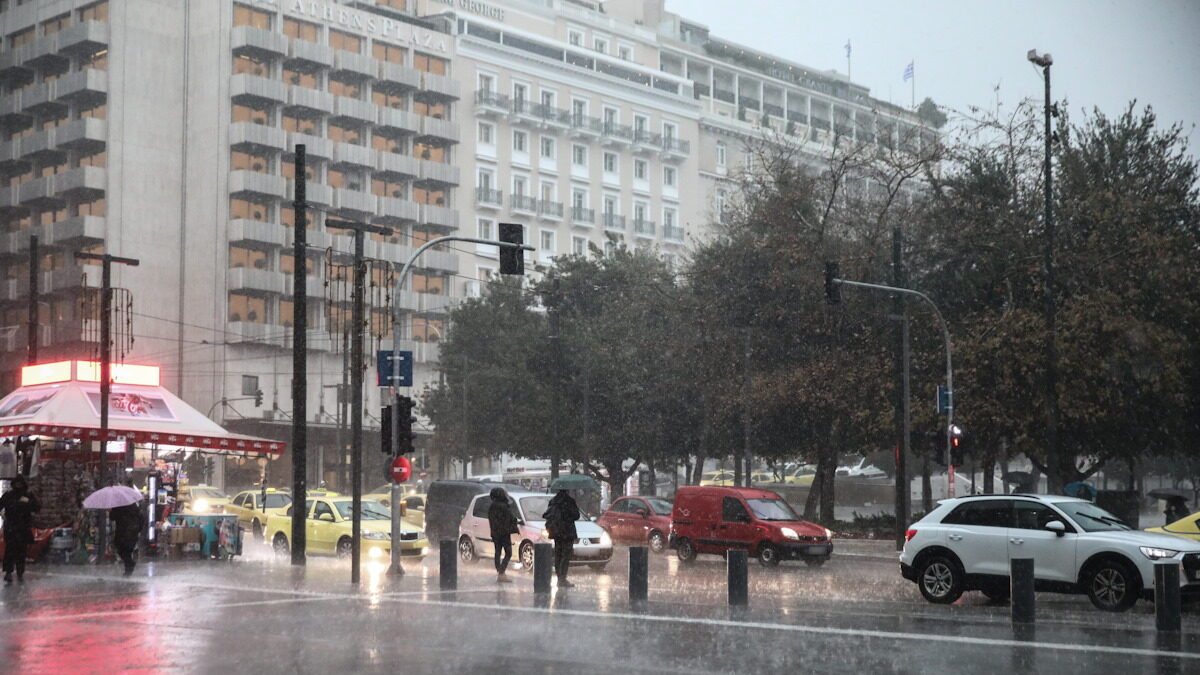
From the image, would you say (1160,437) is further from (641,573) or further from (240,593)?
(240,593)

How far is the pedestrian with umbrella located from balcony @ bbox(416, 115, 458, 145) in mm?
63819

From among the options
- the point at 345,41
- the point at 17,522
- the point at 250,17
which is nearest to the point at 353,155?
the point at 345,41

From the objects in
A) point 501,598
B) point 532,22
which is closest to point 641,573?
point 501,598

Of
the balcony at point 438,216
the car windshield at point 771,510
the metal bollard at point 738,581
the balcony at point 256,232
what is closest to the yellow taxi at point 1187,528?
the metal bollard at point 738,581

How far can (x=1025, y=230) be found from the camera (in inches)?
1647

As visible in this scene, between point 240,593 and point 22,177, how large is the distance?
67.5 metres

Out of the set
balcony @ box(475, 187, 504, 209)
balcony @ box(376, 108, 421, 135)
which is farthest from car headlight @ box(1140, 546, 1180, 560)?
balcony @ box(475, 187, 504, 209)

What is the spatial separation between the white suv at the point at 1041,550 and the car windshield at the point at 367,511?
17288mm

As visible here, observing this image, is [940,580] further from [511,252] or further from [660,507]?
[660,507]

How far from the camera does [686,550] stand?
32844mm

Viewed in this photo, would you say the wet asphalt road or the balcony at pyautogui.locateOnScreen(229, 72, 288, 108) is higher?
the balcony at pyautogui.locateOnScreen(229, 72, 288, 108)

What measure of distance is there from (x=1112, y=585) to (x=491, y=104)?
256 feet

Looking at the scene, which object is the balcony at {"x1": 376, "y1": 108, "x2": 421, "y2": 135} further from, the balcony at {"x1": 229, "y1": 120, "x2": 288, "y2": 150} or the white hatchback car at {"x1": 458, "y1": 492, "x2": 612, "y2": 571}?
the white hatchback car at {"x1": 458, "y1": 492, "x2": 612, "y2": 571}

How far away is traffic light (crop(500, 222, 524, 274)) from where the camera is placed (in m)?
Answer: 25.8
